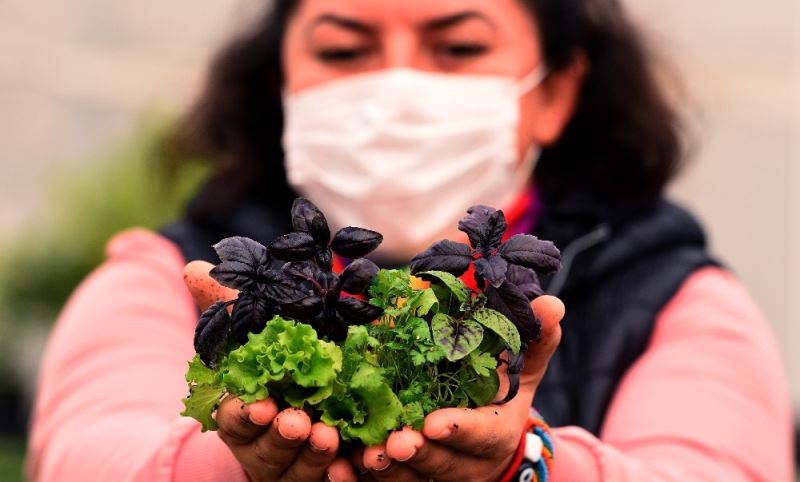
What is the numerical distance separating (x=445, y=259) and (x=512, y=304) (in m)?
0.09

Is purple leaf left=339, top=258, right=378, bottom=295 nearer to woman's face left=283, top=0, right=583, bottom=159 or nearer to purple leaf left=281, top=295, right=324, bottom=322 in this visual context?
purple leaf left=281, top=295, right=324, bottom=322

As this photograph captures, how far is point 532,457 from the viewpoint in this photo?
162 centimetres

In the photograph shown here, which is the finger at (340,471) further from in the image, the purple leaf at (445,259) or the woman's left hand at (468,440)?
the purple leaf at (445,259)

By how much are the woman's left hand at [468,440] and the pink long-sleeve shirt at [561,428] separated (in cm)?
31

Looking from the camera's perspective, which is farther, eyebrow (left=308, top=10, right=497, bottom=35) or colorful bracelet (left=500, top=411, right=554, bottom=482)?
eyebrow (left=308, top=10, right=497, bottom=35)

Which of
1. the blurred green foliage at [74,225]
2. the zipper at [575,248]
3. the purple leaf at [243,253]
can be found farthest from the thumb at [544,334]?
the blurred green foliage at [74,225]

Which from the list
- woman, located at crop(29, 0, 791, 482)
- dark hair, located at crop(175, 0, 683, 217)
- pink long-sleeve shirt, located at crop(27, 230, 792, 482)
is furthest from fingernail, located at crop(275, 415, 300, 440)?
dark hair, located at crop(175, 0, 683, 217)

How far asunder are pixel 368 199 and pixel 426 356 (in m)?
1.18

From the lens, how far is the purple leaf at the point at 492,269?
4.77 ft

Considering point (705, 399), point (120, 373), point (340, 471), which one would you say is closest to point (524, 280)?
point (340, 471)

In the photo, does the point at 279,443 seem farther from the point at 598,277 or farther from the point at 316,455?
the point at 598,277

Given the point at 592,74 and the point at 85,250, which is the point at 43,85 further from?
the point at 592,74

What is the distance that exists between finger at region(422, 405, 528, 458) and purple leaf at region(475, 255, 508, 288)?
0.15m

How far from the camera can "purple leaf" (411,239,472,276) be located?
1490 mm
